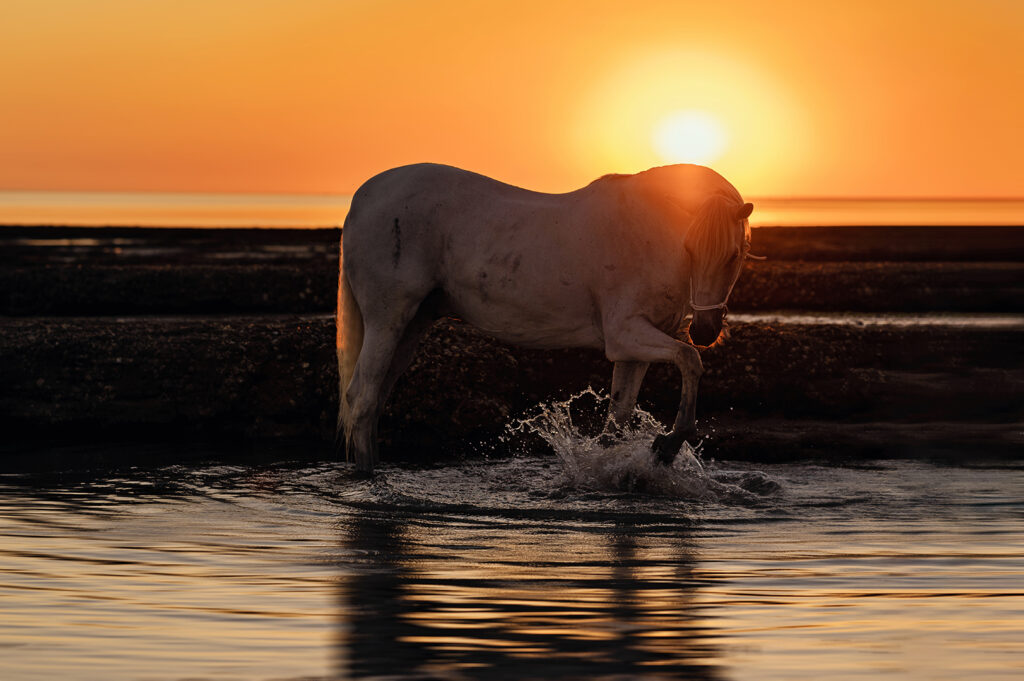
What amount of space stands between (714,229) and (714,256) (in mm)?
165

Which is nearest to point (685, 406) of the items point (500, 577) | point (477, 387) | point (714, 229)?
point (714, 229)

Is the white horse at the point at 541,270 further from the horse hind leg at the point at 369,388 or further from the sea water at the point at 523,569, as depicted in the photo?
the sea water at the point at 523,569

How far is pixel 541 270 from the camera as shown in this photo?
9.25 m

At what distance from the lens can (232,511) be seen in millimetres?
8312

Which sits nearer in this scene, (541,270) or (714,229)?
(714,229)

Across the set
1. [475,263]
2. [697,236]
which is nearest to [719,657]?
[697,236]

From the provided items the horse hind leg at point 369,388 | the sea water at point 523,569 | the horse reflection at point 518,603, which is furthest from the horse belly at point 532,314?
the horse reflection at point 518,603

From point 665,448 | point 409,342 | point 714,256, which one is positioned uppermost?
point 714,256

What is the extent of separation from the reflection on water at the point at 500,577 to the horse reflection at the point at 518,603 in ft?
0.05

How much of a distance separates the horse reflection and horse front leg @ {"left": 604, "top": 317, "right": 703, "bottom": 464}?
1153 millimetres

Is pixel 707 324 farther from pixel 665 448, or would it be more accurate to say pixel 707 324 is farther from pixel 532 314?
pixel 532 314

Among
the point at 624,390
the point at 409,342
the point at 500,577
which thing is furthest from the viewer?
the point at 409,342

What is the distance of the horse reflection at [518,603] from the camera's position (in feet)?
16.1

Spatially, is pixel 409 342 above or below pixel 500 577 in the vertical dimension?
above
